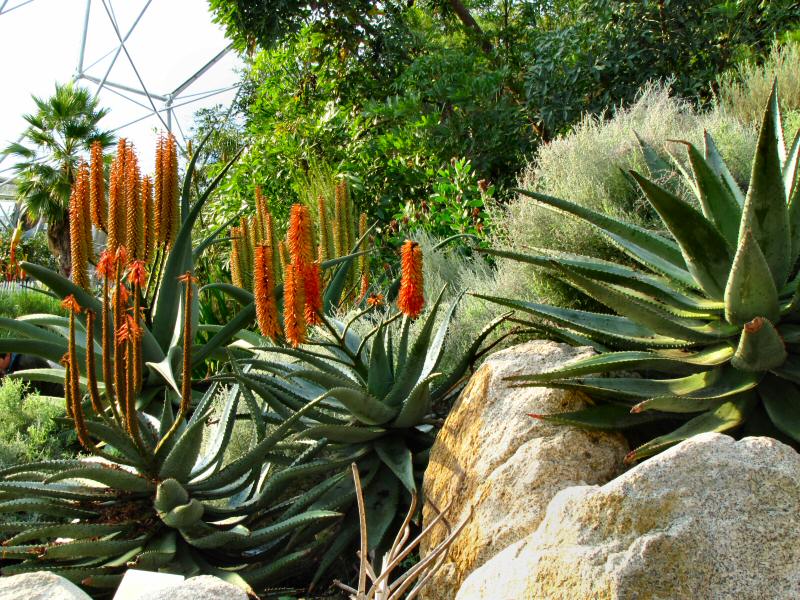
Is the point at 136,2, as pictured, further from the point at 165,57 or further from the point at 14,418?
the point at 14,418

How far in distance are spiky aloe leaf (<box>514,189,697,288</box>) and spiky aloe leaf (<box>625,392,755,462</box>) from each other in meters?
0.57

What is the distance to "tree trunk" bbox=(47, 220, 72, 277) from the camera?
15.5 m

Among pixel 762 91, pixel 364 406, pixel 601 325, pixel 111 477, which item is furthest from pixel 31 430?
pixel 762 91

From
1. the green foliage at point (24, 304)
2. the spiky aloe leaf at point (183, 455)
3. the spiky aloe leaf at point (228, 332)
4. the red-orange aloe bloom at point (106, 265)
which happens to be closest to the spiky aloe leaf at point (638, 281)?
the spiky aloe leaf at point (183, 455)

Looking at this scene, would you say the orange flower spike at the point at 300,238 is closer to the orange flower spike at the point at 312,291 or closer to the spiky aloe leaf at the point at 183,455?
the orange flower spike at the point at 312,291

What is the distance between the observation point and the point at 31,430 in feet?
17.1

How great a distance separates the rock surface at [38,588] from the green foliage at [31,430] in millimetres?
2614

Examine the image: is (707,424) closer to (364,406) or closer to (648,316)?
(648,316)

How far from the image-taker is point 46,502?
3301 mm

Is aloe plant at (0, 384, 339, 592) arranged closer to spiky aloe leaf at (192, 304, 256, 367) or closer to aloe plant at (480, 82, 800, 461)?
aloe plant at (480, 82, 800, 461)

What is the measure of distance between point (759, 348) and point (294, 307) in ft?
5.34

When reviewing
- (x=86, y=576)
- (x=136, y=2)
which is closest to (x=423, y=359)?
(x=86, y=576)

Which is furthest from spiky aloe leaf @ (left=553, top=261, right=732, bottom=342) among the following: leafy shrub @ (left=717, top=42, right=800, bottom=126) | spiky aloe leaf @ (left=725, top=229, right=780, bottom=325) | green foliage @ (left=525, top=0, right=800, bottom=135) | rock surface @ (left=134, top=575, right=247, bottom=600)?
green foliage @ (left=525, top=0, right=800, bottom=135)

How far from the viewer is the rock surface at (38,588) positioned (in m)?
2.27
